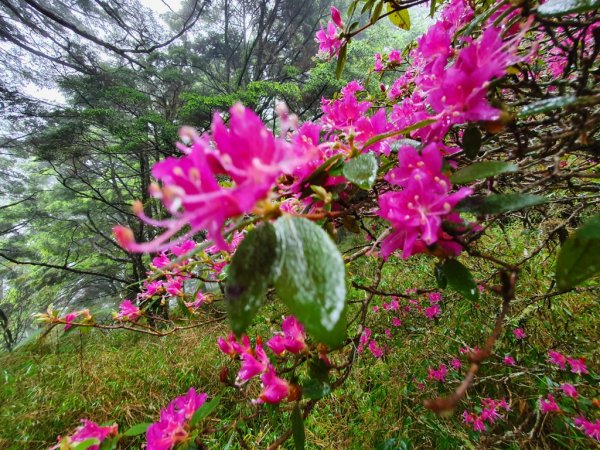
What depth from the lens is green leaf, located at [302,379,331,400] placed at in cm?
43

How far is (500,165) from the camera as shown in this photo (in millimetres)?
296

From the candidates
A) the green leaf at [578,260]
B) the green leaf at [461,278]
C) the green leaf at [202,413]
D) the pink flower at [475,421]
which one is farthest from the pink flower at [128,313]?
the pink flower at [475,421]

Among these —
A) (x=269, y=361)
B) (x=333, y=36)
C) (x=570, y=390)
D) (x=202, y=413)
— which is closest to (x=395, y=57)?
(x=333, y=36)

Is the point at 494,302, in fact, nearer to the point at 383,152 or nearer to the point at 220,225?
the point at 383,152

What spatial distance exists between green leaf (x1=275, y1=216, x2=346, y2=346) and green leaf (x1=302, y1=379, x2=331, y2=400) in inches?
9.8

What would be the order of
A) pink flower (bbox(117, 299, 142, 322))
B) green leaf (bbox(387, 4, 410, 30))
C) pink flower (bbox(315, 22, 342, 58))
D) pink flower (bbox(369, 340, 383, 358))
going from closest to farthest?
green leaf (bbox(387, 4, 410, 30)), pink flower (bbox(315, 22, 342, 58)), pink flower (bbox(117, 299, 142, 322)), pink flower (bbox(369, 340, 383, 358))

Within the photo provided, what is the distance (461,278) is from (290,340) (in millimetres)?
305

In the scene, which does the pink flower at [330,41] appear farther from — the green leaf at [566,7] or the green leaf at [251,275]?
the green leaf at [251,275]

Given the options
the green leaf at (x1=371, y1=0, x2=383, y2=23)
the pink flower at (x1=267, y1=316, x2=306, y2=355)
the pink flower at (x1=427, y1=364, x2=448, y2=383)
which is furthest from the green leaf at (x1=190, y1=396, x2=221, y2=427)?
the pink flower at (x1=427, y1=364, x2=448, y2=383)

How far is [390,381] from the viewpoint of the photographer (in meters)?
1.91

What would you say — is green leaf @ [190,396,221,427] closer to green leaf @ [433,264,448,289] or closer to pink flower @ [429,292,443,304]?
green leaf @ [433,264,448,289]

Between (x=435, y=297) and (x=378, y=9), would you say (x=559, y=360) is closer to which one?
(x=435, y=297)

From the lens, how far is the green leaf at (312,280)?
213mm

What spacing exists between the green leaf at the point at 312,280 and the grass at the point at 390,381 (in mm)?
893
